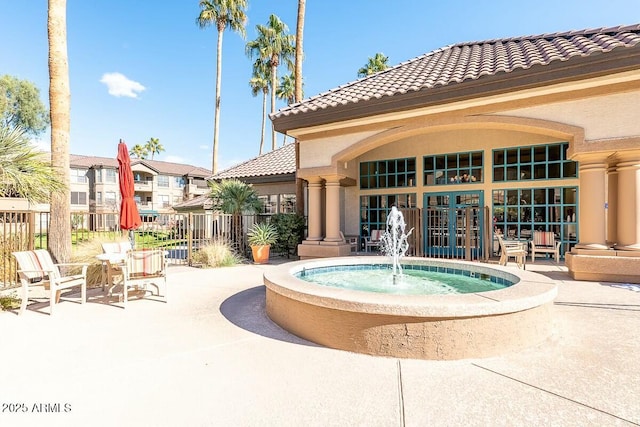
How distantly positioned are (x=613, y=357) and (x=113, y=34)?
81.1 feet

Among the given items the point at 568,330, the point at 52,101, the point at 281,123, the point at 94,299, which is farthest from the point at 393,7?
the point at 94,299

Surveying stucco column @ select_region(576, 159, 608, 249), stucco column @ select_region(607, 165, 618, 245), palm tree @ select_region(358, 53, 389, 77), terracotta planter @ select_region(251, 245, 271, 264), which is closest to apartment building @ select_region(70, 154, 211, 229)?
palm tree @ select_region(358, 53, 389, 77)

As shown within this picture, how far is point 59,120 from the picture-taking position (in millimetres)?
8102

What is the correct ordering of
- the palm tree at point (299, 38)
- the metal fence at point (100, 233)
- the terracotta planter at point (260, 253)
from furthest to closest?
the palm tree at point (299, 38)
the terracotta planter at point (260, 253)
the metal fence at point (100, 233)

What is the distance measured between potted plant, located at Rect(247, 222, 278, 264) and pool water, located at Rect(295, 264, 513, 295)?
4.62 m

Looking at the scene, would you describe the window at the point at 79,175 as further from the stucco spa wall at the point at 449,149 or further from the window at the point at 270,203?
the stucco spa wall at the point at 449,149

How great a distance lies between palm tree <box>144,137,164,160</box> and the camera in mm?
61250

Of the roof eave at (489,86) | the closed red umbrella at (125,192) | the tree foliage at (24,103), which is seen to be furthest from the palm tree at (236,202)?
the tree foliage at (24,103)

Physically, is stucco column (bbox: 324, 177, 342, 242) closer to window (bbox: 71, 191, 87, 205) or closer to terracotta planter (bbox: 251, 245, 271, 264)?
terracotta planter (bbox: 251, 245, 271, 264)

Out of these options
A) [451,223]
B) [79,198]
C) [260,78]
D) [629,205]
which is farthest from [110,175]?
[629,205]

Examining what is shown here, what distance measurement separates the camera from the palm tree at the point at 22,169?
6.28 metres

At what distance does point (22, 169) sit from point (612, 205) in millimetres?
13955

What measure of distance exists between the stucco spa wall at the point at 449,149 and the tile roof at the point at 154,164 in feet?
133

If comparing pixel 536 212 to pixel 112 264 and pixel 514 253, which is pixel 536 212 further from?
pixel 112 264
